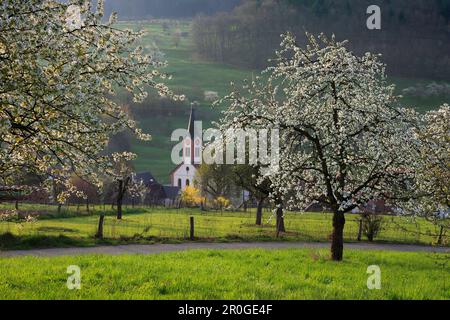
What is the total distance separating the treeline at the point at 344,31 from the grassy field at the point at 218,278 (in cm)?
14297

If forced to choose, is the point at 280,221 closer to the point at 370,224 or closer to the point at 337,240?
the point at 370,224

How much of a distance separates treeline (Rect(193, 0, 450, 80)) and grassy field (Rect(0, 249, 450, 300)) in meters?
143

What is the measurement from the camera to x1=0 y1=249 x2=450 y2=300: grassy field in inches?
419

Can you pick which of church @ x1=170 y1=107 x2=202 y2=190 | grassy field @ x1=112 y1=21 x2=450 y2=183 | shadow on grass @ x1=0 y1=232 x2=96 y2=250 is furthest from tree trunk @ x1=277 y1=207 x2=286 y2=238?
grassy field @ x1=112 y1=21 x2=450 y2=183

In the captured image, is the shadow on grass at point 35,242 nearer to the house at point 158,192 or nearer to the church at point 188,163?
the house at point 158,192

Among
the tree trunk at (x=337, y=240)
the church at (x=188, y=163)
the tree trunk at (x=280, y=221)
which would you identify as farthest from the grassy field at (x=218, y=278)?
the church at (x=188, y=163)

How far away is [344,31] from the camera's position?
163375 mm

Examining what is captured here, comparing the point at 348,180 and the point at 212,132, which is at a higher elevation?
the point at 212,132

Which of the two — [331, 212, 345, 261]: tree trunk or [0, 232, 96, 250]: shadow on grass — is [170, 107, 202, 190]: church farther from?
[331, 212, 345, 261]: tree trunk
